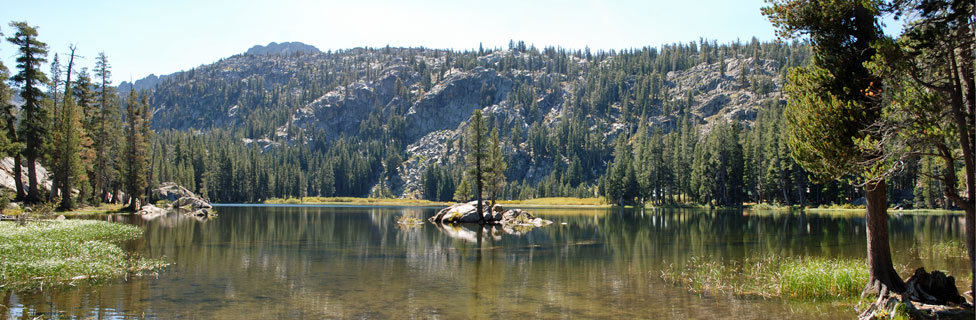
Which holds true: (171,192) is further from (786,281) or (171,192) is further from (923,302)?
(923,302)

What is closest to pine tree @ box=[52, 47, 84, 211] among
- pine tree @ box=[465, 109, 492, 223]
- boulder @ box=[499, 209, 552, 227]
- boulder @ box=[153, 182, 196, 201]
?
pine tree @ box=[465, 109, 492, 223]

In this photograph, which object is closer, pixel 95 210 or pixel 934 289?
pixel 934 289

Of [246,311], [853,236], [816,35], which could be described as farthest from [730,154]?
[246,311]

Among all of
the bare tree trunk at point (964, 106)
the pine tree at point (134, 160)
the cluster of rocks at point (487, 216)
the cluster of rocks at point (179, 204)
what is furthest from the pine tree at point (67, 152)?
the bare tree trunk at point (964, 106)

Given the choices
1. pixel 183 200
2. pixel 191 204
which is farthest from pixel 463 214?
pixel 183 200

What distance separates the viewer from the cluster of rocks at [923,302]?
43.8 ft

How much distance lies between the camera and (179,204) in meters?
91.7

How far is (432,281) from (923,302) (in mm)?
15916

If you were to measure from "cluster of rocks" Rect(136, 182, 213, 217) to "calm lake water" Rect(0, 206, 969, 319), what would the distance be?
37.2 metres

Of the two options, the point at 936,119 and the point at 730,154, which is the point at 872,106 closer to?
the point at 936,119

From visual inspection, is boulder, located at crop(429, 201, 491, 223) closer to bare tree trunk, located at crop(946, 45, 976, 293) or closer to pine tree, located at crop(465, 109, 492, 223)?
pine tree, located at crop(465, 109, 492, 223)

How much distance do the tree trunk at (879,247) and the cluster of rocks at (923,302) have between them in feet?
1.90

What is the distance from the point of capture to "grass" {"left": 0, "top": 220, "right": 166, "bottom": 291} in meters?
19.1

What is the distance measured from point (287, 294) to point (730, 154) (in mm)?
113935
